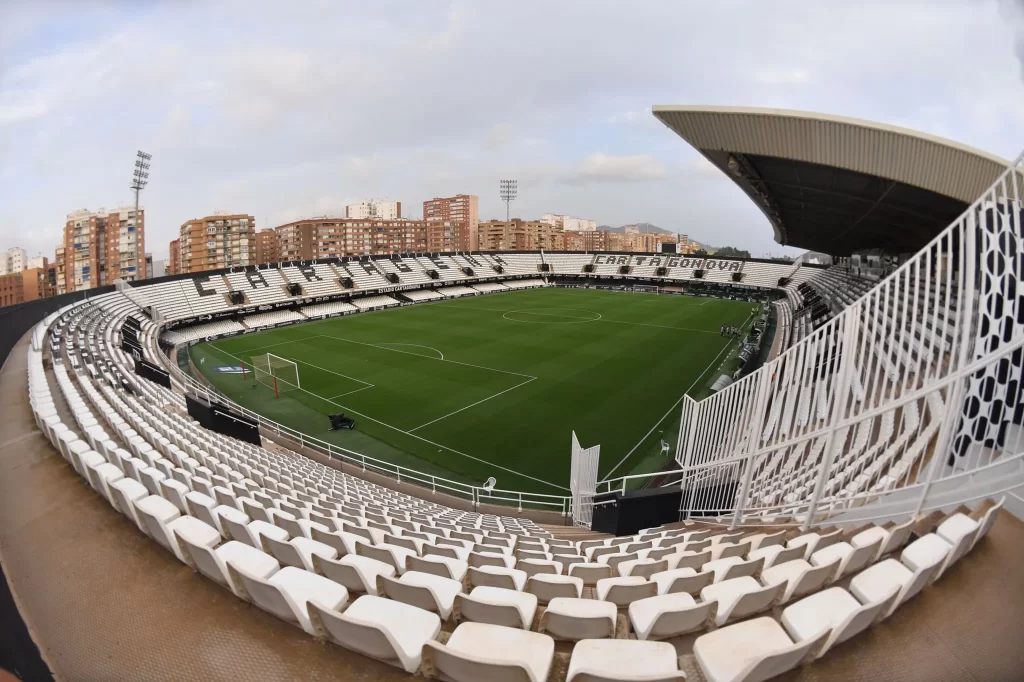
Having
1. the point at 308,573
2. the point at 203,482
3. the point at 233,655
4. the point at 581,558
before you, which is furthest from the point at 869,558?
the point at 203,482

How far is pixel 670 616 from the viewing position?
8.96ft

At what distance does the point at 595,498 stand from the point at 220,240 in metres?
92.2

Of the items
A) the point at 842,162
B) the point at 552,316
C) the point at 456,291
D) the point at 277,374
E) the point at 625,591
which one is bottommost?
the point at 277,374

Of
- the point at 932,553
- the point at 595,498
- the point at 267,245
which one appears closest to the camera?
the point at 932,553

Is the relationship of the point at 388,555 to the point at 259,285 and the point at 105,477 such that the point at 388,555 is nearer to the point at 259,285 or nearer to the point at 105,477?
the point at 105,477

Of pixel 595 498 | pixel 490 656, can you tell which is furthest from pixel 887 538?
pixel 595 498

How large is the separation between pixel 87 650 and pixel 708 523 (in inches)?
285

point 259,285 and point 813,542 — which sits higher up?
point 259,285

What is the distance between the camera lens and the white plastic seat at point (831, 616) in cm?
261

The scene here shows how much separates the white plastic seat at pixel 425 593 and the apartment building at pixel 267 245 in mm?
111149

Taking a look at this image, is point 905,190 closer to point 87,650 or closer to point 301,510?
point 301,510

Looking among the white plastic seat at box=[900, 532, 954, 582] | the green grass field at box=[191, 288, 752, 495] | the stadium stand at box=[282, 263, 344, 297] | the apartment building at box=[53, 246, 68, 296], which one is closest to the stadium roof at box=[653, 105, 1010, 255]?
the white plastic seat at box=[900, 532, 954, 582]

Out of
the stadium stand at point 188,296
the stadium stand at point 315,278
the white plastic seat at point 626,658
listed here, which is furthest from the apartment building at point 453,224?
the white plastic seat at point 626,658

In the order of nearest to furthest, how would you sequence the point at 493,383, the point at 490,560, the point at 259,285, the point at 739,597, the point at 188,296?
the point at 739,597 < the point at 490,560 < the point at 493,383 < the point at 188,296 < the point at 259,285
